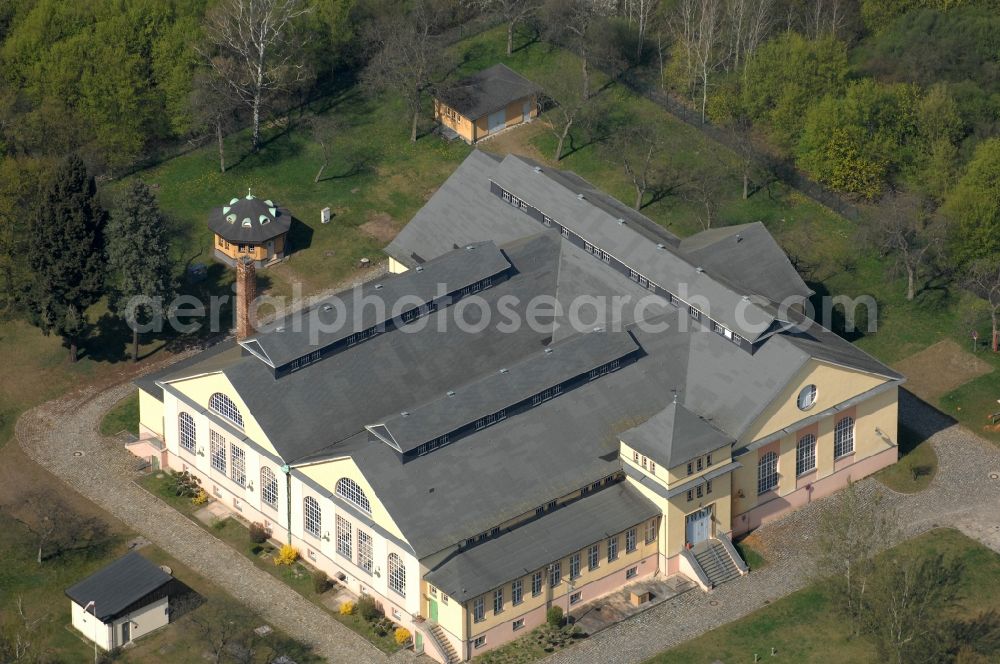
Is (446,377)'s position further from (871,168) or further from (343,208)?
(871,168)

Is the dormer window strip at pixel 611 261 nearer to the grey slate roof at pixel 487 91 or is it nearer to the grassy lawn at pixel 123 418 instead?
the grey slate roof at pixel 487 91

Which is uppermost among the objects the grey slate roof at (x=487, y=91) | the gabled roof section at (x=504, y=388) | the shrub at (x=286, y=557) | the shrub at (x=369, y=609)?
the gabled roof section at (x=504, y=388)

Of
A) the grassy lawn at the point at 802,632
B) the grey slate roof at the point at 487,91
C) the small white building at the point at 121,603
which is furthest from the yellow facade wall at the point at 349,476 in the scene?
the grey slate roof at the point at 487,91

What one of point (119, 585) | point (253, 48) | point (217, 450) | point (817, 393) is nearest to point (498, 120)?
point (253, 48)

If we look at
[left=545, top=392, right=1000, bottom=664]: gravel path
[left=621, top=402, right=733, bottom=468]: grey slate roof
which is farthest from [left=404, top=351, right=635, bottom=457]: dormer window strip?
[left=545, top=392, right=1000, bottom=664]: gravel path

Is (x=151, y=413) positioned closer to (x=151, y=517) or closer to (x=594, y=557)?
(x=151, y=517)
